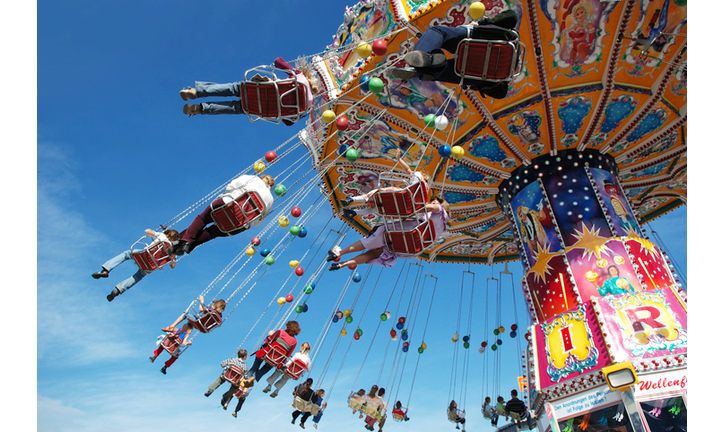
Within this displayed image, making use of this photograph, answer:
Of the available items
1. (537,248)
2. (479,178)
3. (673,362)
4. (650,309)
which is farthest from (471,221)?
(673,362)

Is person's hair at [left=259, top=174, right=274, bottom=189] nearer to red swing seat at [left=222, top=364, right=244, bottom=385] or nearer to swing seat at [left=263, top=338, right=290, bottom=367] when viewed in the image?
swing seat at [left=263, top=338, right=290, bottom=367]

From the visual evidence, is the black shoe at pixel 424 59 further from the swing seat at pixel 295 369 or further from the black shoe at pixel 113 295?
the swing seat at pixel 295 369

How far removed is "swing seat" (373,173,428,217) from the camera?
20.1ft

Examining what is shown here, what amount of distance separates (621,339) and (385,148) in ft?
16.5

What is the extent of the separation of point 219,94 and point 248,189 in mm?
1248

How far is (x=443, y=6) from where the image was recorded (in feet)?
21.7

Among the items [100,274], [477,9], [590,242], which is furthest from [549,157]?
[100,274]

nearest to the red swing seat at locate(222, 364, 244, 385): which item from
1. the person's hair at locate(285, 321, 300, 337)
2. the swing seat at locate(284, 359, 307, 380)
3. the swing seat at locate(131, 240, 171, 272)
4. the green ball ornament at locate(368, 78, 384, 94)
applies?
the swing seat at locate(284, 359, 307, 380)

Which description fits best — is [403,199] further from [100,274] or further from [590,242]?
[100,274]

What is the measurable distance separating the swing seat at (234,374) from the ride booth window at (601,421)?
19.0ft

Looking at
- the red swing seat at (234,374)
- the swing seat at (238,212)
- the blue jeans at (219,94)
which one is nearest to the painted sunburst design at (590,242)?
the swing seat at (238,212)

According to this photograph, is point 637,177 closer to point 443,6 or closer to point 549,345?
point 549,345

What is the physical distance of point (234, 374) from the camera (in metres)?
9.23

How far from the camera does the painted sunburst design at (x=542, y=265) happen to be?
26.3 feet
